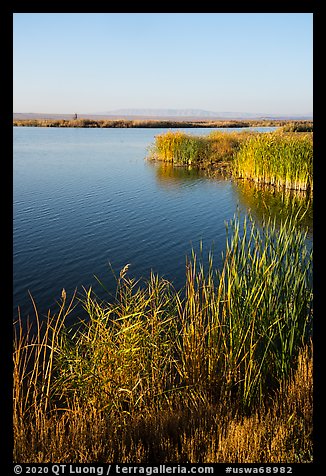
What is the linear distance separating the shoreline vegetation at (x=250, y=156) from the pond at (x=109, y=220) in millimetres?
822

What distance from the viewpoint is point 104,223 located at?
38.3ft

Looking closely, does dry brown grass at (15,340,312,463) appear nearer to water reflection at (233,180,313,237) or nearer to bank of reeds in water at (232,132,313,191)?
water reflection at (233,180,313,237)

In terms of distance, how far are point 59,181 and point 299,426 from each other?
16.0m

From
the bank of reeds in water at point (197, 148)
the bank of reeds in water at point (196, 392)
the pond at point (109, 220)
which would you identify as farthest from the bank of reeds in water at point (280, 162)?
the bank of reeds in water at point (196, 392)

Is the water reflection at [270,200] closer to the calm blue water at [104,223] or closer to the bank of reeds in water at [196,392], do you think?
the calm blue water at [104,223]

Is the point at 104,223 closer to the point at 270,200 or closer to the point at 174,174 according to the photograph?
the point at 270,200

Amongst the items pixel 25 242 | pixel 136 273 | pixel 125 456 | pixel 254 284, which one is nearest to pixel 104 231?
pixel 25 242

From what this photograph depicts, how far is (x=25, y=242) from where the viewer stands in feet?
32.4

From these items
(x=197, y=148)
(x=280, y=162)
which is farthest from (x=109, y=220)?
(x=197, y=148)

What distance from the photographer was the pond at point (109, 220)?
8.06 metres

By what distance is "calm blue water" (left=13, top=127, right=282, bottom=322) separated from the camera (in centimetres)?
809

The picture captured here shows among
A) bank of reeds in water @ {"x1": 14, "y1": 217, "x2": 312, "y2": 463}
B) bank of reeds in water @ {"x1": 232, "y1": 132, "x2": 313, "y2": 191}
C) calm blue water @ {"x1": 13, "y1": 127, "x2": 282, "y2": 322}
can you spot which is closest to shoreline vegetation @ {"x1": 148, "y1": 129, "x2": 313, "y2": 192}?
bank of reeds in water @ {"x1": 232, "y1": 132, "x2": 313, "y2": 191}

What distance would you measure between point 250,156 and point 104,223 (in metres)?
8.05
